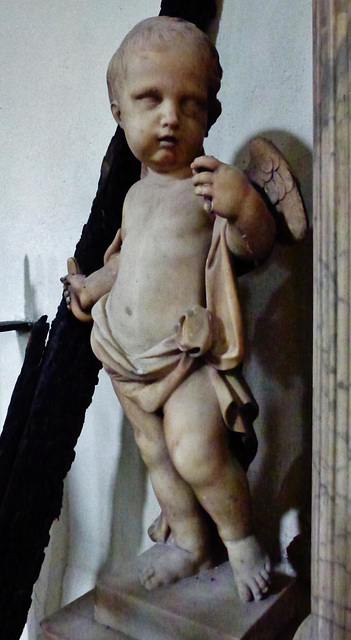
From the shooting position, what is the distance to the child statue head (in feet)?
2.52

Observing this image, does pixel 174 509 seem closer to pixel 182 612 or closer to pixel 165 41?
pixel 182 612

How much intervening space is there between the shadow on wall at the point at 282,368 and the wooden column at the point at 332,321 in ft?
1.09

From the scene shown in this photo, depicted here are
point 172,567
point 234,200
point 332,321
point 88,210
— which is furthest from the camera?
point 88,210

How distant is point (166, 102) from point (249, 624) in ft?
2.25

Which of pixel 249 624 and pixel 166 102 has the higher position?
pixel 166 102

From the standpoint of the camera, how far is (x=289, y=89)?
98cm

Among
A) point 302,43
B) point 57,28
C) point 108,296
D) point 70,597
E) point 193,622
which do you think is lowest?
point 70,597

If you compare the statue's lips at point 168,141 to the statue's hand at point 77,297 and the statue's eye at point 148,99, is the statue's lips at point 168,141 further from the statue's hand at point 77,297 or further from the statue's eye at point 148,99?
the statue's hand at point 77,297

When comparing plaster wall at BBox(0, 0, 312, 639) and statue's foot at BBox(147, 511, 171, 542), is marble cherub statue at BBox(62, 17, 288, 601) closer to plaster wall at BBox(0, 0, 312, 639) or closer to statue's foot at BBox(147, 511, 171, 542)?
statue's foot at BBox(147, 511, 171, 542)

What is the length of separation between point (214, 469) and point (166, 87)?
505mm

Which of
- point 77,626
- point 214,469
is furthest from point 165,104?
point 77,626

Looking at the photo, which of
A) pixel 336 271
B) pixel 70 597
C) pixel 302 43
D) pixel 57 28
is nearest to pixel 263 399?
pixel 336 271

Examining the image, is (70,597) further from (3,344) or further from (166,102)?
(166,102)

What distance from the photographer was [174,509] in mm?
861
